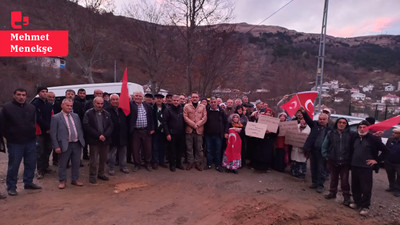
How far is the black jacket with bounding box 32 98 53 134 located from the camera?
5645 millimetres

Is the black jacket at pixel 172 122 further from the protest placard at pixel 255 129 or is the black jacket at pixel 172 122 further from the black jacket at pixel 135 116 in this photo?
the protest placard at pixel 255 129

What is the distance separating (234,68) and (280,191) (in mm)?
8260

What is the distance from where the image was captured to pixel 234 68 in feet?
43.0

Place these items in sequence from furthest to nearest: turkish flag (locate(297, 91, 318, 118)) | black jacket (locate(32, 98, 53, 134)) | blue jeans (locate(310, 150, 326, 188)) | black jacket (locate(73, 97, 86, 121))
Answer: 1. black jacket (locate(73, 97, 86, 121))
2. turkish flag (locate(297, 91, 318, 118))
3. blue jeans (locate(310, 150, 326, 188))
4. black jacket (locate(32, 98, 53, 134))

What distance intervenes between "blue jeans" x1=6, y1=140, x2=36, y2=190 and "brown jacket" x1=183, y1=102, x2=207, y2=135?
337 cm

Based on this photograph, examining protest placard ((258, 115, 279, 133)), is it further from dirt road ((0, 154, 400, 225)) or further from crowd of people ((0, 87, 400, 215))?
dirt road ((0, 154, 400, 225))

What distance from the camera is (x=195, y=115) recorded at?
22.4ft

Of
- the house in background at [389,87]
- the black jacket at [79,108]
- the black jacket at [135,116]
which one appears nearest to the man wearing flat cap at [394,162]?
the black jacket at [135,116]

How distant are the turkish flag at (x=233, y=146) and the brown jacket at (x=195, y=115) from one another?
78cm

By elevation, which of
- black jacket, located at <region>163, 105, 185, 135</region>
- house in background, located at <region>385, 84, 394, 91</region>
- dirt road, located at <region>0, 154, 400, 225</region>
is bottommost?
dirt road, located at <region>0, 154, 400, 225</region>

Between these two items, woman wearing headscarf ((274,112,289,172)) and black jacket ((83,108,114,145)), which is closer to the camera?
black jacket ((83,108,114,145))

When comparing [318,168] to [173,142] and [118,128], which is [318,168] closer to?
[173,142]

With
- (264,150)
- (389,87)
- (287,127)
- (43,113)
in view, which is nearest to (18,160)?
(43,113)

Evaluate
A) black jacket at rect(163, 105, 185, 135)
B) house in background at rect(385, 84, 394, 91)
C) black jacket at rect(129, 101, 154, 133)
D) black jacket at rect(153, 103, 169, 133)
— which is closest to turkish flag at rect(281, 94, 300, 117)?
black jacket at rect(163, 105, 185, 135)
